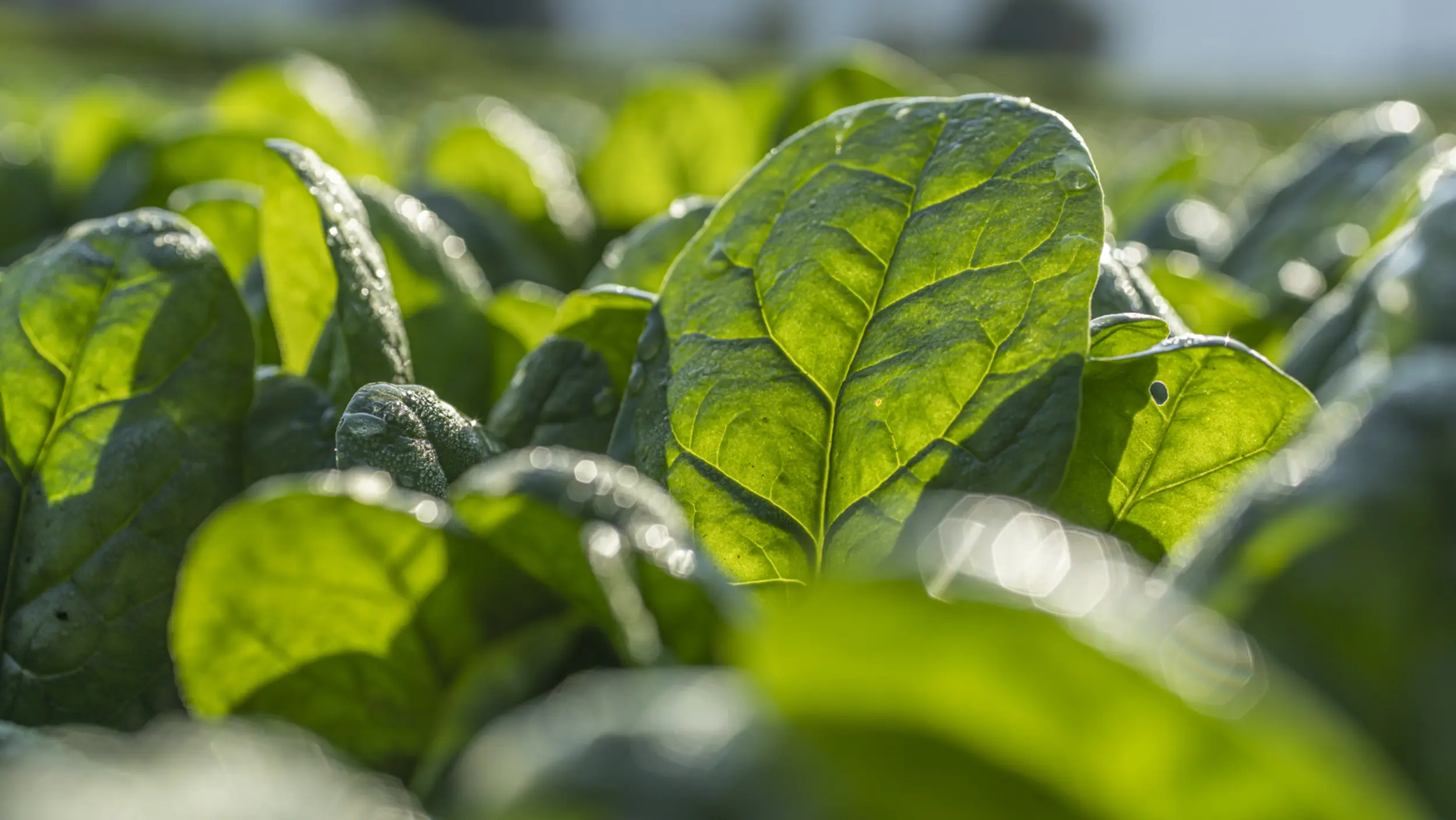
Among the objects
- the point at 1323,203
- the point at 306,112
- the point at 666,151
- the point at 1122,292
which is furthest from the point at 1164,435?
the point at 306,112

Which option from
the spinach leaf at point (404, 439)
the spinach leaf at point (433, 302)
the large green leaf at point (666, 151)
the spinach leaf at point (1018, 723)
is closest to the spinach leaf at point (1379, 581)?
the spinach leaf at point (1018, 723)

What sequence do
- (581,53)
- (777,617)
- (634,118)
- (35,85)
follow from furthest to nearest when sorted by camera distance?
(581,53), (35,85), (634,118), (777,617)

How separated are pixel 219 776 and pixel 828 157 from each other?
543 millimetres

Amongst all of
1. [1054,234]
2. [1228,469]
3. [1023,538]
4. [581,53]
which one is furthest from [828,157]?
[581,53]

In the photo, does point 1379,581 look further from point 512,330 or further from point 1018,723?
point 512,330

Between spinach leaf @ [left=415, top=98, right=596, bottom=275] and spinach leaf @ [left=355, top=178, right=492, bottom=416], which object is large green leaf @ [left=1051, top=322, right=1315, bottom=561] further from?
spinach leaf @ [left=415, top=98, right=596, bottom=275]

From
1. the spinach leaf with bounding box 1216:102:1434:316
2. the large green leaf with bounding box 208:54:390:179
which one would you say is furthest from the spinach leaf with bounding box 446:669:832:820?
the large green leaf with bounding box 208:54:390:179

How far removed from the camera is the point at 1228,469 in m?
0.70

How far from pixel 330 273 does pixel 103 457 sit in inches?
8.6

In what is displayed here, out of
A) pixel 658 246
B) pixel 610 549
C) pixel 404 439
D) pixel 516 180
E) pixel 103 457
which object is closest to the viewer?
pixel 610 549

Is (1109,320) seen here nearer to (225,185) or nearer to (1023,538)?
(1023,538)

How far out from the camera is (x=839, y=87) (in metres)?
1.58

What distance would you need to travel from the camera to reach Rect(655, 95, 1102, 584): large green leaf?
0.69 m

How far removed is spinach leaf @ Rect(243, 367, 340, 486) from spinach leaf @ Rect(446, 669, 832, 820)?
0.56 meters
